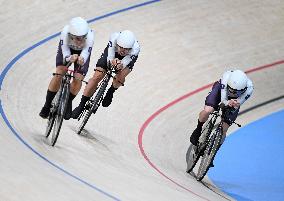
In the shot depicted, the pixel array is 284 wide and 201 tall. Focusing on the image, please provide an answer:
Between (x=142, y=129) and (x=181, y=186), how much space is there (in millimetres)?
1659

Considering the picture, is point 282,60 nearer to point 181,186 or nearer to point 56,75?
point 181,186

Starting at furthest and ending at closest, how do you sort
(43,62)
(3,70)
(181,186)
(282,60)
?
(282,60) → (43,62) → (3,70) → (181,186)

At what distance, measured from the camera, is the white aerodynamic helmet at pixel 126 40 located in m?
6.59

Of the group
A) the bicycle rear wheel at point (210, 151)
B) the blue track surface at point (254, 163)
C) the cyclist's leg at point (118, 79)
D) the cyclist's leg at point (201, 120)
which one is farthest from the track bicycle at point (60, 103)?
the blue track surface at point (254, 163)

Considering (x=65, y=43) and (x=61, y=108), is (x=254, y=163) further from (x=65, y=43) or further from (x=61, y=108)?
(x=65, y=43)

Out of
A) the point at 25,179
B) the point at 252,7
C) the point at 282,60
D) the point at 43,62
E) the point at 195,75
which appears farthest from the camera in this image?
the point at 252,7

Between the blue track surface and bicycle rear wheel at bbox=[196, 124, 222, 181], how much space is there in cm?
35

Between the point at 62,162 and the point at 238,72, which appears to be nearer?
the point at 62,162

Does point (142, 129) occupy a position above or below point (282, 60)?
below

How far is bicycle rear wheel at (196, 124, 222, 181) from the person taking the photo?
710cm

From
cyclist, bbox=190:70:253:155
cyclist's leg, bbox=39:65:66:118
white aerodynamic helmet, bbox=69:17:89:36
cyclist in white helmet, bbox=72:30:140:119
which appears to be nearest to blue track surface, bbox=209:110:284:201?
cyclist, bbox=190:70:253:155

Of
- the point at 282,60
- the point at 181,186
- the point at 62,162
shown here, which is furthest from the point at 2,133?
the point at 282,60

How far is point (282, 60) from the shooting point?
10.7 meters

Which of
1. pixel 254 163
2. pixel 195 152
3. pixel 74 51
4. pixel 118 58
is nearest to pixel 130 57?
pixel 118 58
